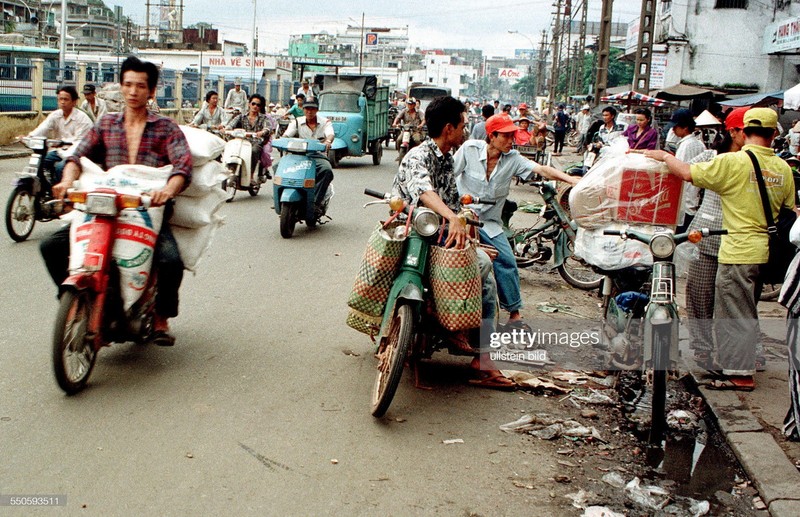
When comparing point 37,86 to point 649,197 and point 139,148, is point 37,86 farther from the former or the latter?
point 649,197

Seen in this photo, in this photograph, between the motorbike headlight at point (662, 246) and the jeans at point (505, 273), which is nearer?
the motorbike headlight at point (662, 246)

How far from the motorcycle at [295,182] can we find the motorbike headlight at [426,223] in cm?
585

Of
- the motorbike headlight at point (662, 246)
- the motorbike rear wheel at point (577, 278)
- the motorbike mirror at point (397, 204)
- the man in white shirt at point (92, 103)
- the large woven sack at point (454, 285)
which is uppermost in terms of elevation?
the man in white shirt at point (92, 103)

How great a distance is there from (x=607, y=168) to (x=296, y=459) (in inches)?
115

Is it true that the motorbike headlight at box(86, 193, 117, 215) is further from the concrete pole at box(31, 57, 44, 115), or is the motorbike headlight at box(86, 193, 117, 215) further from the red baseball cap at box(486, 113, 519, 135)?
the concrete pole at box(31, 57, 44, 115)

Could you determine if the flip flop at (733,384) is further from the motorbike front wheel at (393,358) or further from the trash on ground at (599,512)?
the motorbike front wheel at (393,358)

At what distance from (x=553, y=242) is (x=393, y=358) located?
201 inches

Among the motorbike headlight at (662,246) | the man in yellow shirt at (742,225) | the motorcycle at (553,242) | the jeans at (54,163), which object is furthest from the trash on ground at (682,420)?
the jeans at (54,163)

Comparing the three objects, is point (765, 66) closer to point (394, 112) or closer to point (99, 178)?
point (394, 112)

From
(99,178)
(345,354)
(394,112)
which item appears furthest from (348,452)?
(394,112)

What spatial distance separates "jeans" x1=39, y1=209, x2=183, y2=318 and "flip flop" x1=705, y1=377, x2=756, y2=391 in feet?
11.7

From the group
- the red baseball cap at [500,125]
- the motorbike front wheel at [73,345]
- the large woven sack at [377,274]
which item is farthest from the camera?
the red baseball cap at [500,125]

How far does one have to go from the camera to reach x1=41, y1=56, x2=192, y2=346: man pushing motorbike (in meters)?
5.00

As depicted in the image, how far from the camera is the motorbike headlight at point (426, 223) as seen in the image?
15.8ft
